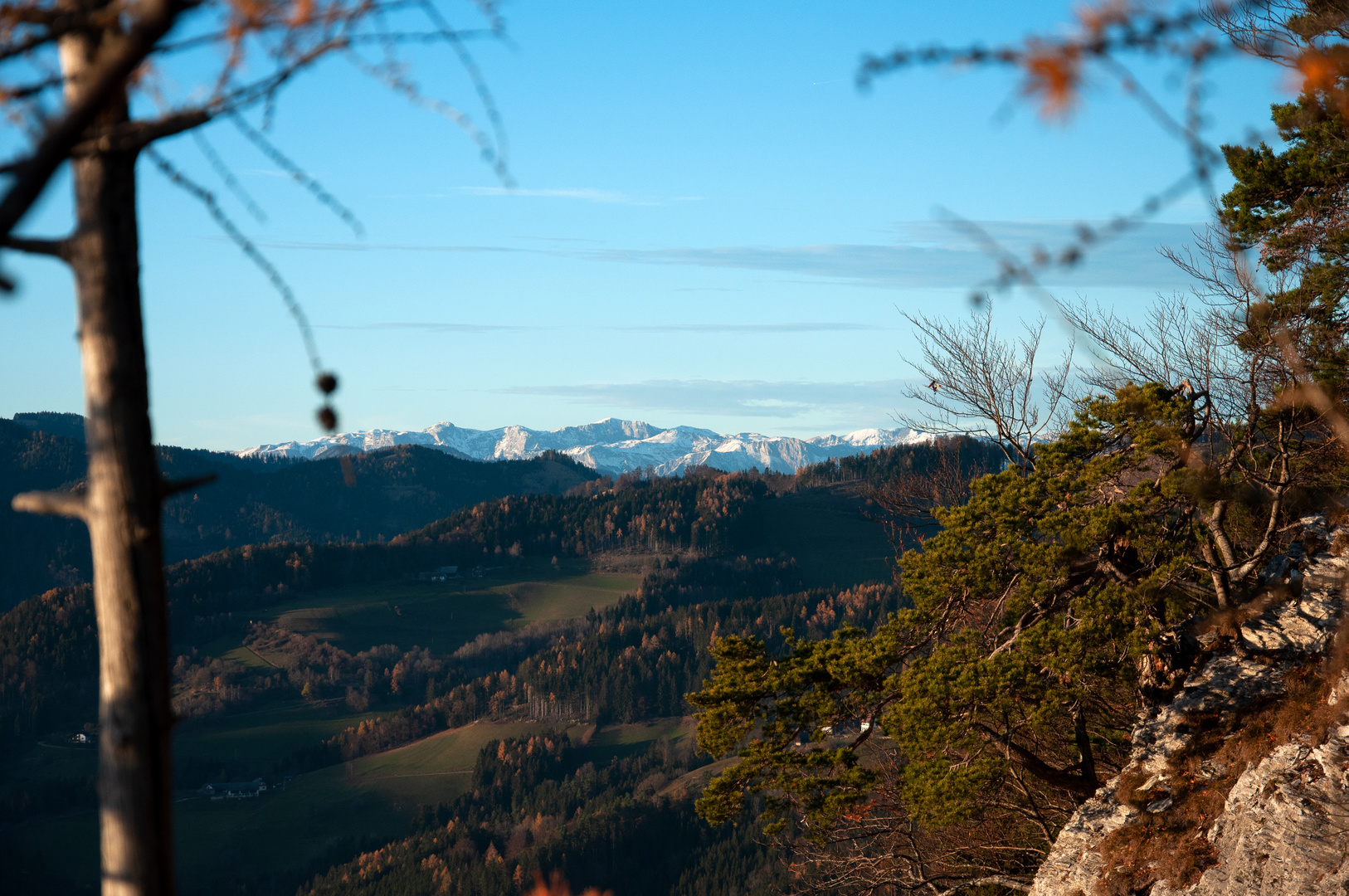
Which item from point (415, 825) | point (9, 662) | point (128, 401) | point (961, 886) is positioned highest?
point (128, 401)

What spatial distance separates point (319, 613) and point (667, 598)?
63.9 metres

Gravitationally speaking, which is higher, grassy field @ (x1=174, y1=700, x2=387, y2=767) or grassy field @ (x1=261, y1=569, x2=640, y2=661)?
grassy field @ (x1=261, y1=569, x2=640, y2=661)

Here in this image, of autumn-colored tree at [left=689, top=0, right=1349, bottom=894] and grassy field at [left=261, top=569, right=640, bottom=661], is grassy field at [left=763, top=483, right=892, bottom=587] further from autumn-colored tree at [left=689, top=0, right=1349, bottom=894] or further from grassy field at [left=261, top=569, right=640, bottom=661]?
autumn-colored tree at [left=689, top=0, right=1349, bottom=894]

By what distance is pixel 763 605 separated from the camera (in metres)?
140

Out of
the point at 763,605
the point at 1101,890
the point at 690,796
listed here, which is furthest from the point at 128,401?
the point at 763,605

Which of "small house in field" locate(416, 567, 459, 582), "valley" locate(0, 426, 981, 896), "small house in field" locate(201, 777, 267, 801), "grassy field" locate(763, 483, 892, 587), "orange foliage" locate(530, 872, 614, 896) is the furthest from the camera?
"small house in field" locate(416, 567, 459, 582)

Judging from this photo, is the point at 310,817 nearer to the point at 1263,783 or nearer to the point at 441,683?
the point at 441,683

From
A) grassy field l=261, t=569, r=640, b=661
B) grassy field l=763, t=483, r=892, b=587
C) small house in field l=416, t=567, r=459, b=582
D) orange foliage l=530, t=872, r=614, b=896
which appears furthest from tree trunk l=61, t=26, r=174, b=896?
small house in field l=416, t=567, r=459, b=582

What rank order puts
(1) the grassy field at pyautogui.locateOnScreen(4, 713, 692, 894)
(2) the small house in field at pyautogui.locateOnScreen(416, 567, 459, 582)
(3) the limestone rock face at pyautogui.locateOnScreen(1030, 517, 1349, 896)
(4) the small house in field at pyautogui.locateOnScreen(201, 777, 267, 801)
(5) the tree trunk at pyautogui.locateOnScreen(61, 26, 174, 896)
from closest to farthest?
1. (5) the tree trunk at pyautogui.locateOnScreen(61, 26, 174, 896)
2. (3) the limestone rock face at pyautogui.locateOnScreen(1030, 517, 1349, 896)
3. (1) the grassy field at pyautogui.locateOnScreen(4, 713, 692, 894)
4. (4) the small house in field at pyautogui.locateOnScreen(201, 777, 267, 801)
5. (2) the small house in field at pyautogui.locateOnScreen(416, 567, 459, 582)

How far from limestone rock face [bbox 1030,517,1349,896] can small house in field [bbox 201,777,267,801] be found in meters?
123

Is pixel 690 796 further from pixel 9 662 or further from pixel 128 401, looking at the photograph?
pixel 9 662

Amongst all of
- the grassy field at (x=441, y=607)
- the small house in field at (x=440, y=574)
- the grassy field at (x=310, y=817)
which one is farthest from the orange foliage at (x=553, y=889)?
the small house in field at (x=440, y=574)

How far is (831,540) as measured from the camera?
18625 cm

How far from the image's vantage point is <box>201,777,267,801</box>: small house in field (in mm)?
112750
